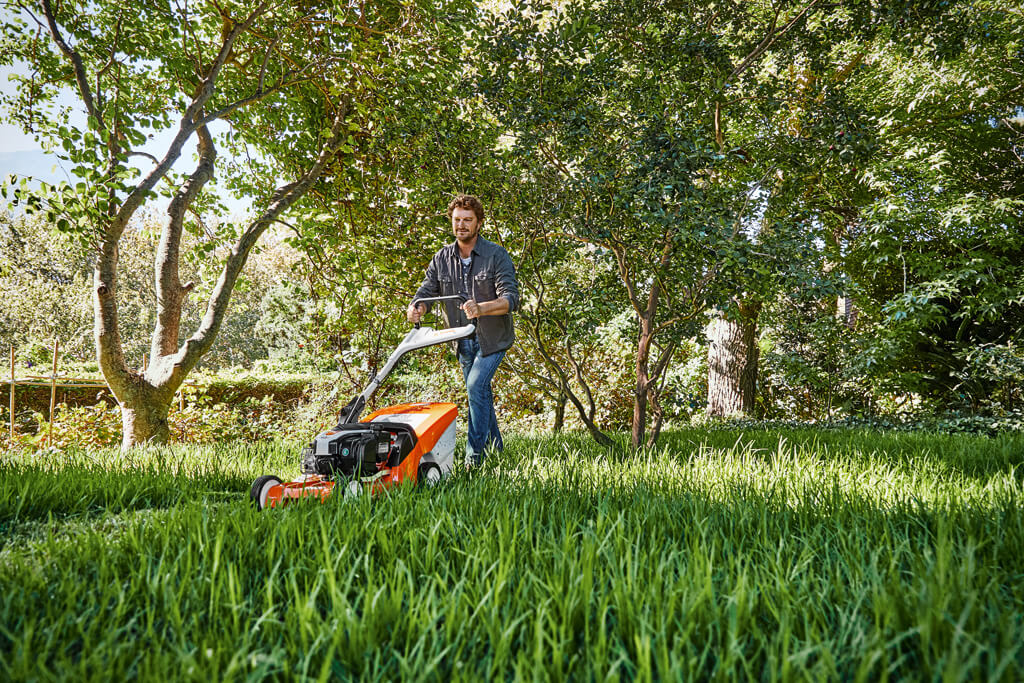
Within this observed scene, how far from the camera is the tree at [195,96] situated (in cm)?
560

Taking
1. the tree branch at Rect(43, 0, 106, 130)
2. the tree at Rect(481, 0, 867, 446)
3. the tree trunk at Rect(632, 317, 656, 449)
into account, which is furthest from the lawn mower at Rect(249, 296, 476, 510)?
the tree branch at Rect(43, 0, 106, 130)

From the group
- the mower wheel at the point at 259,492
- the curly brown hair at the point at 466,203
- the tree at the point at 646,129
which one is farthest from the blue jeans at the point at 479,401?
the mower wheel at the point at 259,492

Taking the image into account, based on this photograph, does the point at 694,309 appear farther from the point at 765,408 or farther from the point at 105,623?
the point at 765,408

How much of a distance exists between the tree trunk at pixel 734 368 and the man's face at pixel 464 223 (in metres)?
6.33

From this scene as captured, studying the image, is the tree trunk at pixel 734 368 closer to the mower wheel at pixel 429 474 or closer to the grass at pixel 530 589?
the grass at pixel 530 589

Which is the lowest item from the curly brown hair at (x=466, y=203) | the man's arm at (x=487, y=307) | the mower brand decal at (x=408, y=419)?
the mower brand decal at (x=408, y=419)

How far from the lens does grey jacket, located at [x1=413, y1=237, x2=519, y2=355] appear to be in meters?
3.89

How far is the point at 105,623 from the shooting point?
1414 mm

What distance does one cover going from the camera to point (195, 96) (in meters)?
6.00

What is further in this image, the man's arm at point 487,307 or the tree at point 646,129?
the tree at point 646,129

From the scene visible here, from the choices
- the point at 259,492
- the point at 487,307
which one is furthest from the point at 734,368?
the point at 259,492

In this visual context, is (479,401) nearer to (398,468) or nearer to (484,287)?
(484,287)

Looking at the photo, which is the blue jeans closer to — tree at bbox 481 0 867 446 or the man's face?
the man's face

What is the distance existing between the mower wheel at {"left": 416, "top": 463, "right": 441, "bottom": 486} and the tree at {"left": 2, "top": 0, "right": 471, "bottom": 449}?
3626mm
